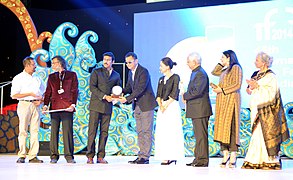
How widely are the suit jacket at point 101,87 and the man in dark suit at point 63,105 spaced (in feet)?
0.74

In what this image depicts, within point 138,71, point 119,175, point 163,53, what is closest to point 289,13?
point 163,53

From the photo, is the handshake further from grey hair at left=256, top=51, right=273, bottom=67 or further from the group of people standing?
grey hair at left=256, top=51, right=273, bottom=67

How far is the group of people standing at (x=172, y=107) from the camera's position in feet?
19.4

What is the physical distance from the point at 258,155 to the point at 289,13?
3.07 meters

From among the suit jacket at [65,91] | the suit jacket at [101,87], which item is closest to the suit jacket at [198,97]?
the suit jacket at [101,87]

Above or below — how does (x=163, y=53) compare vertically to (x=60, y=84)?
above

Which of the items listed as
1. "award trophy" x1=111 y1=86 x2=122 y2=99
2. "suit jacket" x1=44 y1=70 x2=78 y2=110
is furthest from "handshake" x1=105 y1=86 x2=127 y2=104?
"suit jacket" x1=44 y1=70 x2=78 y2=110

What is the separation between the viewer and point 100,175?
483 cm

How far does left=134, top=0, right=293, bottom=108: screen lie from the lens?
8266mm

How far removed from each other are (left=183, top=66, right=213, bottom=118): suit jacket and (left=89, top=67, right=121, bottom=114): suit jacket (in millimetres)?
968

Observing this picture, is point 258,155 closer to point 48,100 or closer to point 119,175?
point 119,175

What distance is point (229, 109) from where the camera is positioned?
6066 mm

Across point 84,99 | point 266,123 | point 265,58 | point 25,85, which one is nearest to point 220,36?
point 84,99

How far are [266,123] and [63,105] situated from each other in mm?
2316
